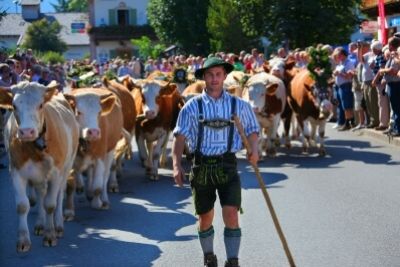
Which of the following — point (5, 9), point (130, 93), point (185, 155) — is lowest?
point (185, 155)

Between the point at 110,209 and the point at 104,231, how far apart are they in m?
1.41

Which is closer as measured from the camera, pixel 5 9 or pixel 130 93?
pixel 5 9

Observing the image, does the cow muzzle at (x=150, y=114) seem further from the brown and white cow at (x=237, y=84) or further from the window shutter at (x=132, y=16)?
the window shutter at (x=132, y=16)

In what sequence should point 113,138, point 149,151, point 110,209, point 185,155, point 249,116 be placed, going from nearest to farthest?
1. point 249,116
2. point 110,209
3. point 113,138
4. point 149,151
5. point 185,155

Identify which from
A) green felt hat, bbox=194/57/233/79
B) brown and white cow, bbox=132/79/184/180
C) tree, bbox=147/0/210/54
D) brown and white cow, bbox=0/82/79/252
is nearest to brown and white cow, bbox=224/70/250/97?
brown and white cow, bbox=132/79/184/180

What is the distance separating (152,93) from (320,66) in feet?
15.0

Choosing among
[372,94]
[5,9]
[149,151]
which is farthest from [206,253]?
[372,94]

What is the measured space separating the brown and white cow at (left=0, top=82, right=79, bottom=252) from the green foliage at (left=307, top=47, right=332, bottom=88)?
8285mm

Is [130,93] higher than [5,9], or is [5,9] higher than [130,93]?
[5,9]

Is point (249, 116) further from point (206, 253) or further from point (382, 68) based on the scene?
point (382, 68)

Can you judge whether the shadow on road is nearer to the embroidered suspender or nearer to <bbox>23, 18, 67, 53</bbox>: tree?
the embroidered suspender

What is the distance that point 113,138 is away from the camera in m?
11.3

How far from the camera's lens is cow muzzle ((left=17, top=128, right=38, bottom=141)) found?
25.8 feet

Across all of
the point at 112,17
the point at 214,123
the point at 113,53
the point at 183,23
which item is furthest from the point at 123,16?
the point at 214,123
